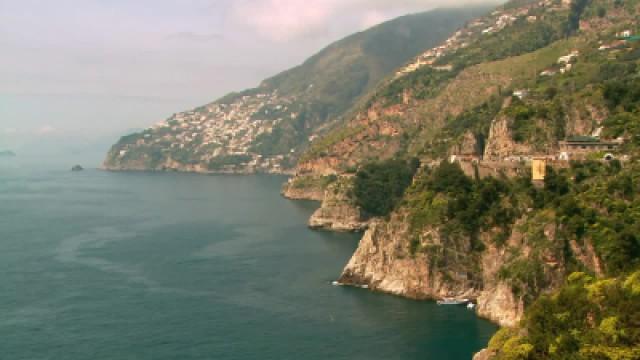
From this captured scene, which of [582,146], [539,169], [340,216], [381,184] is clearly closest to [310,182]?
[381,184]

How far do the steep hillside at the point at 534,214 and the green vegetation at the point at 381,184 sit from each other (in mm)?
225

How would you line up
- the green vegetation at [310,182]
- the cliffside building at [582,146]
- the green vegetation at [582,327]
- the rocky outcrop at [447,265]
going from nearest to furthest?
the green vegetation at [582,327] → the rocky outcrop at [447,265] → the cliffside building at [582,146] → the green vegetation at [310,182]

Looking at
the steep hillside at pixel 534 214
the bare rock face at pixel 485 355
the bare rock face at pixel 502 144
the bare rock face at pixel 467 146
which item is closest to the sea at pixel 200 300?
the bare rock face at pixel 485 355

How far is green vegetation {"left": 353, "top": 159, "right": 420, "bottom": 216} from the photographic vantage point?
4643 inches

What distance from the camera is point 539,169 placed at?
71688 millimetres

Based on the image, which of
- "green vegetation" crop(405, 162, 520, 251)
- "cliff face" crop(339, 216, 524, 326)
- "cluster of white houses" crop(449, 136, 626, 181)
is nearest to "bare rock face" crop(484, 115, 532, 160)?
"cluster of white houses" crop(449, 136, 626, 181)

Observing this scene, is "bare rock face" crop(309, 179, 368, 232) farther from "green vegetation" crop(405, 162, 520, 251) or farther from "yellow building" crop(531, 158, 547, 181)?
"yellow building" crop(531, 158, 547, 181)

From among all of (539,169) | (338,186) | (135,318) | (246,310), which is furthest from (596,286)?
(338,186)

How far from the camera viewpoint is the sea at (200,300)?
59844 millimetres

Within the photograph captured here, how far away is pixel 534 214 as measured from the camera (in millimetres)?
67062

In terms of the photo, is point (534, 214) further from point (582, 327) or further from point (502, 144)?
point (582, 327)

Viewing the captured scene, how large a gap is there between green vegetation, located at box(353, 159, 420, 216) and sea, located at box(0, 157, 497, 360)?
→ 9.55m

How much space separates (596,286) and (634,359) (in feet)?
26.1

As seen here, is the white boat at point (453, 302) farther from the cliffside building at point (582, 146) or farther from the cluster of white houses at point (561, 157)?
the cliffside building at point (582, 146)
